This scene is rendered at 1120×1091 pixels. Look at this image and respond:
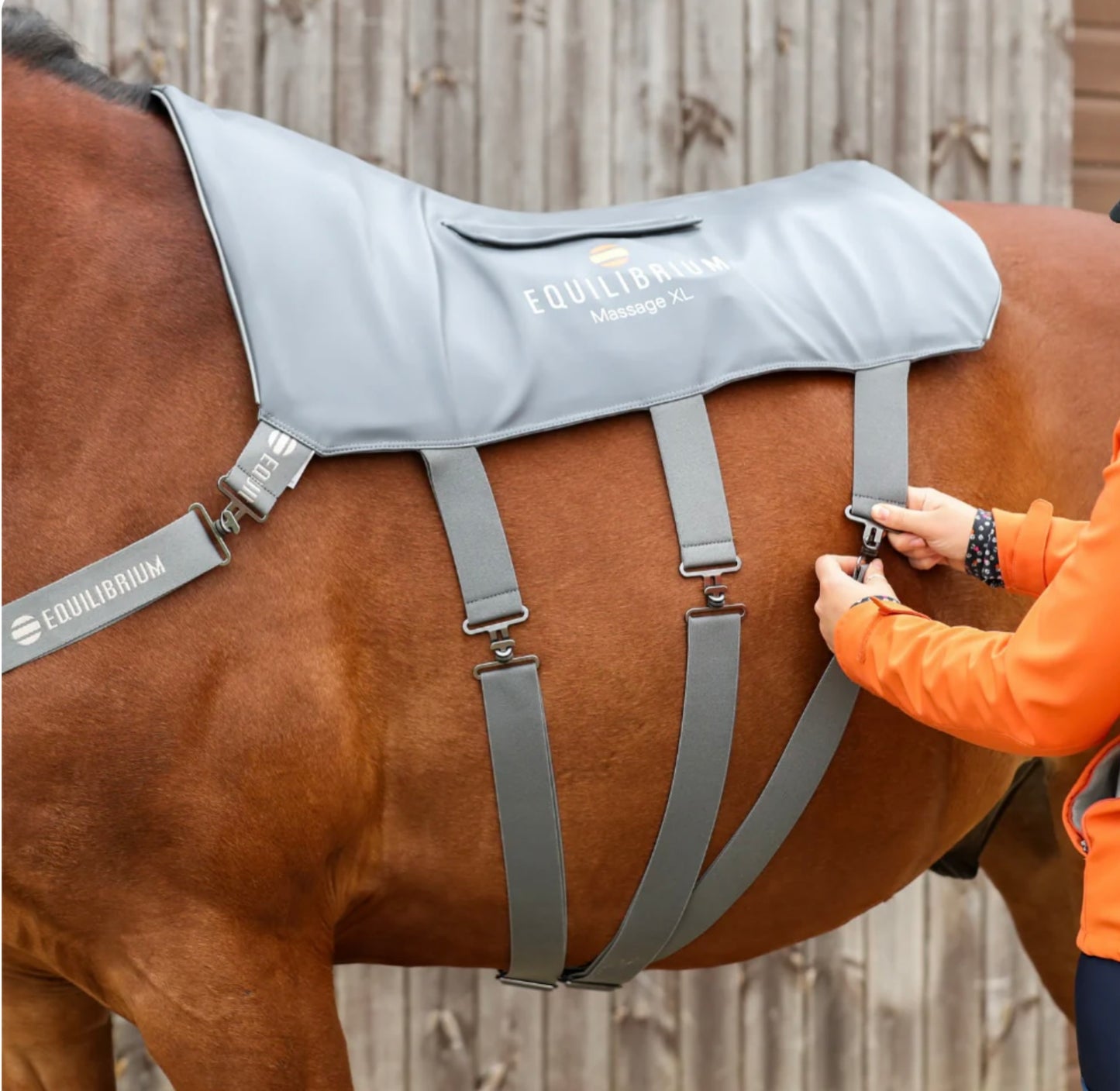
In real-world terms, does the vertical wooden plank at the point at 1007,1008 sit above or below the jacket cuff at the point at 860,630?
below

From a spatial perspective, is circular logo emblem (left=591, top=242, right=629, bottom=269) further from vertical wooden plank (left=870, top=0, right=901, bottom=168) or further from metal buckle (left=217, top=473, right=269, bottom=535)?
vertical wooden plank (left=870, top=0, right=901, bottom=168)

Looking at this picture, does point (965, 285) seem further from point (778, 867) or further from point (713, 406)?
point (778, 867)

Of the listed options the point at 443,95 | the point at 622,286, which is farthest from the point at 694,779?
the point at 443,95

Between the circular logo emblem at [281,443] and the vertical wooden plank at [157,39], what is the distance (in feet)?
4.89

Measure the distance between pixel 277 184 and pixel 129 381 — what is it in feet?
0.84

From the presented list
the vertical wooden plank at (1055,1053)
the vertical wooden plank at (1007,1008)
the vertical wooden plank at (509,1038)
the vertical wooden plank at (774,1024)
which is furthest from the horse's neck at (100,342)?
the vertical wooden plank at (1055,1053)

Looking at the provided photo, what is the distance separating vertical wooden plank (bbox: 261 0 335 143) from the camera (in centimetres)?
223

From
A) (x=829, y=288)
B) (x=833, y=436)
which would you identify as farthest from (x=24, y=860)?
(x=829, y=288)

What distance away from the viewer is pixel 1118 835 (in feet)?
3.00

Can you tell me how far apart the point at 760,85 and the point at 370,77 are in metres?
0.82

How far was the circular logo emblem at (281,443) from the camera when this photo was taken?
3.41 feet

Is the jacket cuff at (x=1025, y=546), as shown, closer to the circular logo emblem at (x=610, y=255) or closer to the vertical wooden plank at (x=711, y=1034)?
the circular logo emblem at (x=610, y=255)

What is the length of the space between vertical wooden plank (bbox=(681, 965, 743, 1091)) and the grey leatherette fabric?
1.67 metres

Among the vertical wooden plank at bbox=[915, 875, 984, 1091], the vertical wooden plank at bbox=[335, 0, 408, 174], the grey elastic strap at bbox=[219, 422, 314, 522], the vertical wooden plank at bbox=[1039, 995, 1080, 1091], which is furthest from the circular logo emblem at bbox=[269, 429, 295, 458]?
the vertical wooden plank at bbox=[1039, 995, 1080, 1091]
